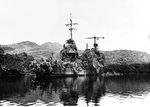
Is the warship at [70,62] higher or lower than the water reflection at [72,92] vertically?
higher

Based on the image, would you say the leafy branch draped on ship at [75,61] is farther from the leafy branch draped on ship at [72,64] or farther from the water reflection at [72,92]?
the water reflection at [72,92]

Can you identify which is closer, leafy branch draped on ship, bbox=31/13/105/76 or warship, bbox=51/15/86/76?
leafy branch draped on ship, bbox=31/13/105/76

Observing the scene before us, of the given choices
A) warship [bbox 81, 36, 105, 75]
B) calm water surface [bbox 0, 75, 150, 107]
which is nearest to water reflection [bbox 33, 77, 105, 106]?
calm water surface [bbox 0, 75, 150, 107]

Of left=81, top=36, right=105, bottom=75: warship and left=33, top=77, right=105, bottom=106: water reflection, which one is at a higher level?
left=81, top=36, right=105, bottom=75: warship

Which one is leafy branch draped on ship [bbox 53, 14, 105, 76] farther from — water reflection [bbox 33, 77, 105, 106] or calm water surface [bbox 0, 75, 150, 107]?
calm water surface [bbox 0, 75, 150, 107]

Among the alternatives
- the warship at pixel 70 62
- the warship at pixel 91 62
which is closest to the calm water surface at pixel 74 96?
the warship at pixel 70 62

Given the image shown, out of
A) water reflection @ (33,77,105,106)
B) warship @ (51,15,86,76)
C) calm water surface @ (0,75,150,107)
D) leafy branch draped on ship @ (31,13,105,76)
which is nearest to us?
calm water surface @ (0,75,150,107)

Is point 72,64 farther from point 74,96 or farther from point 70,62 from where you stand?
point 74,96

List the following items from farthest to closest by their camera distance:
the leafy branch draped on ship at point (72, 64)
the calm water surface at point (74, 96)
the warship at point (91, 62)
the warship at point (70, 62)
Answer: the warship at point (91, 62) → the warship at point (70, 62) → the leafy branch draped on ship at point (72, 64) → the calm water surface at point (74, 96)

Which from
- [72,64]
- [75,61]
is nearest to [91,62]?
[75,61]

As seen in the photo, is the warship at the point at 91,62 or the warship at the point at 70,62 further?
the warship at the point at 91,62

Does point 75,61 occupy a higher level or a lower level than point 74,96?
higher

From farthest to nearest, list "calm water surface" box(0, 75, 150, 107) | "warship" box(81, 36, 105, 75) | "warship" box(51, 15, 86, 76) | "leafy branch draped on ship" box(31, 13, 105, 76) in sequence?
"warship" box(81, 36, 105, 75), "warship" box(51, 15, 86, 76), "leafy branch draped on ship" box(31, 13, 105, 76), "calm water surface" box(0, 75, 150, 107)

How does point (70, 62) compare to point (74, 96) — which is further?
point (70, 62)
